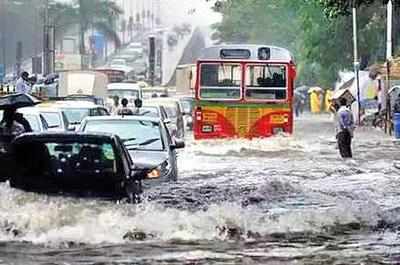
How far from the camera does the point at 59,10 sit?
3588 inches

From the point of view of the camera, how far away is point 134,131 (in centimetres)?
1791

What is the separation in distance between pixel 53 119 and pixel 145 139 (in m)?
6.93

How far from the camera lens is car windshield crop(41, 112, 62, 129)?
2347 cm

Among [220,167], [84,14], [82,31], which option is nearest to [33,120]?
[220,167]

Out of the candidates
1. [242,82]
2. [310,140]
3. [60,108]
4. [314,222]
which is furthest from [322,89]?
[314,222]

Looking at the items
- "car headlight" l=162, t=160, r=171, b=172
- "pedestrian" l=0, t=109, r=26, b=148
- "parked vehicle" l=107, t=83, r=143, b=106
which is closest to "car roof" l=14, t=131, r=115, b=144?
"car headlight" l=162, t=160, r=171, b=172

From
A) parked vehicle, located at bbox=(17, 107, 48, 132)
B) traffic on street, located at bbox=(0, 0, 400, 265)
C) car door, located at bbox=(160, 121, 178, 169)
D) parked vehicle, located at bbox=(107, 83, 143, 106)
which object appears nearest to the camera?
traffic on street, located at bbox=(0, 0, 400, 265)

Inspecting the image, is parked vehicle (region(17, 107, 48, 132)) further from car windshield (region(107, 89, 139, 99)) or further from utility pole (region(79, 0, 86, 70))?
utility pole (region(79, 0, 86, 70))

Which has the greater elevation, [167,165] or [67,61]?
[67,61]

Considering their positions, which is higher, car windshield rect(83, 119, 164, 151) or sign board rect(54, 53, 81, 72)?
sign board rect(54, 53, 81, 72)

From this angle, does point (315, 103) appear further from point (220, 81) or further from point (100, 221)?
point (100, 221)

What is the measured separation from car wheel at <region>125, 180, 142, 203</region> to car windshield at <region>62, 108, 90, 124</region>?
12.2 m

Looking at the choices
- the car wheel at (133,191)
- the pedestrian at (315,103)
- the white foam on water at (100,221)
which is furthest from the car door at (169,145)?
the pedestrian at (315,103)

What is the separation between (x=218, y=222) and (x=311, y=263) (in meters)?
2.32
